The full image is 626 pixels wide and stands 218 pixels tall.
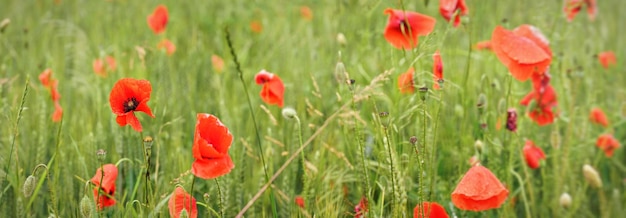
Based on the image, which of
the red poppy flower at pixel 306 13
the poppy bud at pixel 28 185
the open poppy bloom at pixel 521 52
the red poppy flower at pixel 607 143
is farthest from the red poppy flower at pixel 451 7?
the red poppy flower at pixel 306 13

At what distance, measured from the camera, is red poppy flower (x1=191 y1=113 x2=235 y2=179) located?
113 cm

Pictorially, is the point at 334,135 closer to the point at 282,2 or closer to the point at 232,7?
the point at 232,7

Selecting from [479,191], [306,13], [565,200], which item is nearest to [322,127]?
[479,191]

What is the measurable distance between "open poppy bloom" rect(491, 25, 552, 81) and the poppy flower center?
30.9 inches

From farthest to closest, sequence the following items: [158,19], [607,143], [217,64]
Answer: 1. [158,19]
2. [217,64]
3. [607,143]

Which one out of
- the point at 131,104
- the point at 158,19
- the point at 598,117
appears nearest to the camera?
the point at 131,104

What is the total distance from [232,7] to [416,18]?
156cm

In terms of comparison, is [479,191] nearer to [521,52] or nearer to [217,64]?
[521,52]

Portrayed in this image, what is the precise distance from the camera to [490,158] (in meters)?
1.60

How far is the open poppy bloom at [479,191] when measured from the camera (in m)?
1.30

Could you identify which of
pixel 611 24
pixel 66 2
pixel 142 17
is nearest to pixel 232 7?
pixel 142 17

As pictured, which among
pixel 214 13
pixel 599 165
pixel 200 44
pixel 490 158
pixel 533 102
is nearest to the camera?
pixel 490 158

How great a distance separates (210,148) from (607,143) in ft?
4.18

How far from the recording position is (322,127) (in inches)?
49.3
